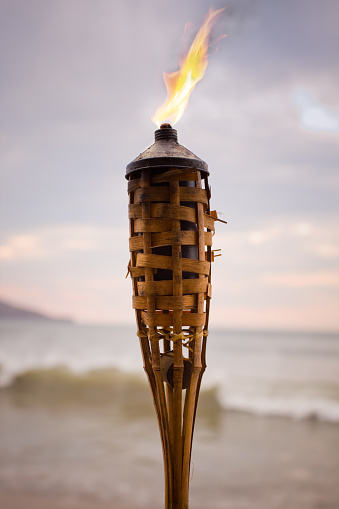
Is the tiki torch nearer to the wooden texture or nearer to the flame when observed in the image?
the wooden texture

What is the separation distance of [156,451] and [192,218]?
9.88 feet

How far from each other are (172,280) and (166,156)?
45 centimetres

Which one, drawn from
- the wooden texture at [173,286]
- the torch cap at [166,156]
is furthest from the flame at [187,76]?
the wooden texture at [173,286]

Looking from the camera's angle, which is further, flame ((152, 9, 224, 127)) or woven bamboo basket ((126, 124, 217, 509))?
flame ((152, 9, 224, 127))

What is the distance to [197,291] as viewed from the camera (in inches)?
65.6

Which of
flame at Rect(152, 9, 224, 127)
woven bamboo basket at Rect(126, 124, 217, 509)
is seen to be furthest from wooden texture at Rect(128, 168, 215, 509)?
flame at Rect(152, 9, 224, 127)

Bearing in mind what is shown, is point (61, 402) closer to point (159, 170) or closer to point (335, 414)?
point (335, 414)

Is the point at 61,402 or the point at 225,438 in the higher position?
the point at 61,402

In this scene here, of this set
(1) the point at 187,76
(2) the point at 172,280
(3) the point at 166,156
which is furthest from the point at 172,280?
(1) the point at 187,76

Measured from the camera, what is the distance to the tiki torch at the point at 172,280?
1620mm

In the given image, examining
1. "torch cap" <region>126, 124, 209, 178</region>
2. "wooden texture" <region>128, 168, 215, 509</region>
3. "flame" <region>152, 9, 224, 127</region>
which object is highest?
"flame" <region>152, 9, 224, 127</region>

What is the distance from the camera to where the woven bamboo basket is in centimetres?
162

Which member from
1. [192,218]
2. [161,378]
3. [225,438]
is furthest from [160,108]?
[225,438]

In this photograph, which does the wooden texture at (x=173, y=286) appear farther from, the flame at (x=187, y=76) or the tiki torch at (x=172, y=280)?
the flame at (x=187, y=76)
